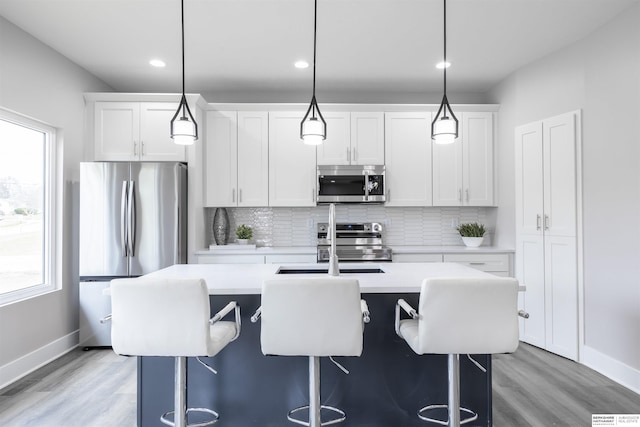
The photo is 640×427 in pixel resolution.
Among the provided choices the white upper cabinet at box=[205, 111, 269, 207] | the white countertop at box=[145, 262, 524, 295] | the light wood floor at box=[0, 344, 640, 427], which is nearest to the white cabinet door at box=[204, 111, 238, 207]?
the white upper cabinet at box=[205, 111, 269, 207]

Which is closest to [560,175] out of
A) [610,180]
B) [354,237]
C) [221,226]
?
[610,180]

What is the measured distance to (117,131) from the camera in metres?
4.10

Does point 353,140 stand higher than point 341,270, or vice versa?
point 353,140

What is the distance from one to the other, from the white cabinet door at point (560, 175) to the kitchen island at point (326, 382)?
187 centimetres

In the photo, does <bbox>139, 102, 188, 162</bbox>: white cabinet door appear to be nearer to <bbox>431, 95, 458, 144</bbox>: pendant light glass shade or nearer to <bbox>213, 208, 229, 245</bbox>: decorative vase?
<bbox>213, 208, 229, 245</bbox>: decorative vase

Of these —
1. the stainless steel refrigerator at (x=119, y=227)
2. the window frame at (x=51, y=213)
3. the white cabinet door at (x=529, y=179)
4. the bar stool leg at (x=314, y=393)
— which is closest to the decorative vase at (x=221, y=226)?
the stainless steel refrigerator at (x=119, y=227)

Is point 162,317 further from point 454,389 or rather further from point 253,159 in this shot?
point 253,159

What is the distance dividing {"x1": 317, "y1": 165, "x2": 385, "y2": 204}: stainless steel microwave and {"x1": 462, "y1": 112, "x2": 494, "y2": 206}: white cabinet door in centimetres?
97

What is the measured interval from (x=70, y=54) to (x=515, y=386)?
15.3 ft

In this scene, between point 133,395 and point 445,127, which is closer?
point 445,127

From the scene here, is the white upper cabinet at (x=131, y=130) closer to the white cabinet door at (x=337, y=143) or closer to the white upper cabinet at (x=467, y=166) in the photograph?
the white cabinet door at (x=337, y=143)

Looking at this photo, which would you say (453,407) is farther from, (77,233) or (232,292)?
(77,233)

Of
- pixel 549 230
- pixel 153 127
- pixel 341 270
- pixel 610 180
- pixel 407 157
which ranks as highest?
pixel 153 127

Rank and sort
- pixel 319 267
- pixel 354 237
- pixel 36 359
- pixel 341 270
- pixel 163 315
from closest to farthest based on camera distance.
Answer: pixel 163 315, pixel 341 270, pixel 319 267, pixel 36 359, pixel 354 237
